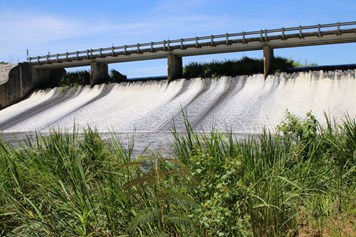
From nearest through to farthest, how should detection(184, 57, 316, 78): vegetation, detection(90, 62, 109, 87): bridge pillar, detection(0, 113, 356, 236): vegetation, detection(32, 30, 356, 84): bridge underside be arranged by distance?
detection(0, 113, 356, 236): vegetation < detection(32, 30, 356, 84): bridge underside < detection(184, 57, 316, 78): vegetation < detection(90, 62, 109, 87): bridge pillar

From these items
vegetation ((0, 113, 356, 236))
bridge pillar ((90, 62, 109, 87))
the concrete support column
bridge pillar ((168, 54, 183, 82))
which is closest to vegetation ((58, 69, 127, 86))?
bridge pillar ((90, 62, 109, 87))

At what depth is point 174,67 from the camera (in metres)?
27.3

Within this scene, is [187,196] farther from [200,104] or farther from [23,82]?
[23,82]

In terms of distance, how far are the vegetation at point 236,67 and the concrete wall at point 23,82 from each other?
43.5 ft

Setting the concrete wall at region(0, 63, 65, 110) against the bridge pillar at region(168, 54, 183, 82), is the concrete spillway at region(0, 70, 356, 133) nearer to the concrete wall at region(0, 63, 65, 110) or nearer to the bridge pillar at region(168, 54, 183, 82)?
the bridge pillar at region(168, 54, 183, 82)

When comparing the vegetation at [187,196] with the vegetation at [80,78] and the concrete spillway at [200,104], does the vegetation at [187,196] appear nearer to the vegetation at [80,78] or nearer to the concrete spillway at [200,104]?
Result: the concrete spillway at [200,104]

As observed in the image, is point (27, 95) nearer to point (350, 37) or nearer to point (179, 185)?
point (350, 37)

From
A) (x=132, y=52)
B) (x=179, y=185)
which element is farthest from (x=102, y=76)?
(x=179, y=185)

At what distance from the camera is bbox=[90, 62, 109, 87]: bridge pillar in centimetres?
3092

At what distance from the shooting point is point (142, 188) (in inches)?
169

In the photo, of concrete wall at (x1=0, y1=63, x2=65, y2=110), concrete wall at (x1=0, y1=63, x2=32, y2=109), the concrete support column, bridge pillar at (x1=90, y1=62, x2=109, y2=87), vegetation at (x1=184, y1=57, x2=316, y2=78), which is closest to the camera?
the concrete support column

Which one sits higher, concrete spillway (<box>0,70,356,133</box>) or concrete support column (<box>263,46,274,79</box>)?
concrete support column (<box>263,46,274,79</box>)

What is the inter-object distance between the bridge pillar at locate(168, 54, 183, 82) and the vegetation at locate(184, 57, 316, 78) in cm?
57

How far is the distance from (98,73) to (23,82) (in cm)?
652
